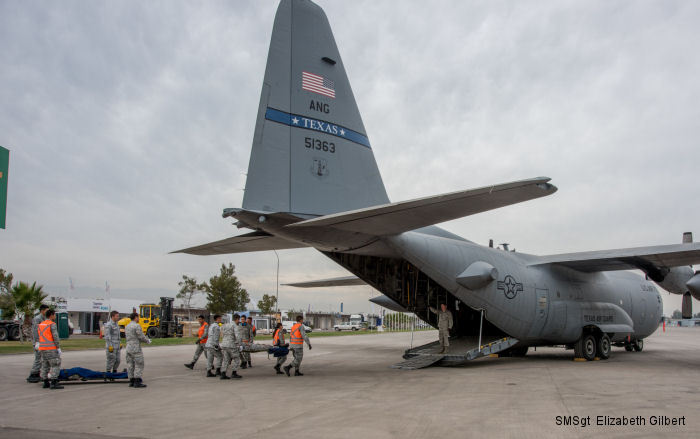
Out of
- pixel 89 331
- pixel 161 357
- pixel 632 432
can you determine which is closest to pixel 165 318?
pixel 161 357

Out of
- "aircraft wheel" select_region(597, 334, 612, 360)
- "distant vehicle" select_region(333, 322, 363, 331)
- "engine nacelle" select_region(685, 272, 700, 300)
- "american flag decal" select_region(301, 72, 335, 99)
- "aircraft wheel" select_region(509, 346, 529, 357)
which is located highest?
"american flag decal" select_region(301, 72, 335, 99)

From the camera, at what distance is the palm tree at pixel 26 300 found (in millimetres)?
23391

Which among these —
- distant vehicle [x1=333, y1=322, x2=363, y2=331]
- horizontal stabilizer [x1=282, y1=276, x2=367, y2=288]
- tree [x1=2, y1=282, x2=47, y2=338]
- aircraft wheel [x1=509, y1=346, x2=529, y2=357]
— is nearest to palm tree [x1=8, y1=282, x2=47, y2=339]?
tree [x1=2, y1=282, x2=47, y2=338]

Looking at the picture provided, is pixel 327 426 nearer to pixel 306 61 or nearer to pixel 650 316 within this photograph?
pixel 306 61

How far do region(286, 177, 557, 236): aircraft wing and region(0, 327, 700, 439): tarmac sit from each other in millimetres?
2950

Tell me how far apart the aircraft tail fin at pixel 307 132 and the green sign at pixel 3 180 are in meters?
7.98

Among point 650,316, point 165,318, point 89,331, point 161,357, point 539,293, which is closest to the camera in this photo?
point 539,293

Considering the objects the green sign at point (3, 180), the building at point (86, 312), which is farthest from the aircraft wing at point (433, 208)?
the building at point (86, 312)

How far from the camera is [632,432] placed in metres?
5.48

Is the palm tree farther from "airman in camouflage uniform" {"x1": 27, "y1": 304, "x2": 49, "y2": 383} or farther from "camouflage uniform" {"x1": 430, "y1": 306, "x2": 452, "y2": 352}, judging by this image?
"camouflage uniform" {"x1": 430, "y1": 306, "x2": 452, "y2": 352}

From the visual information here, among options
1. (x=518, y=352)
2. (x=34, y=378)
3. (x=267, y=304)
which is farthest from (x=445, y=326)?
(x=267, y=304)

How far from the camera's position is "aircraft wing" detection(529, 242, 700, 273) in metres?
12.6

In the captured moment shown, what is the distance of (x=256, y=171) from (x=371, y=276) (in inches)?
193

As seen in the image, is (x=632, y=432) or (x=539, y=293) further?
(x=539, y=293)
